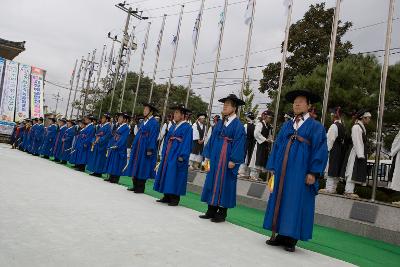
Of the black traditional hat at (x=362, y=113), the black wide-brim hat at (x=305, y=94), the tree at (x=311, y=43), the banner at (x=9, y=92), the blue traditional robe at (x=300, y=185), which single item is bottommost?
the blue traditional robe at (x=300, y=185)

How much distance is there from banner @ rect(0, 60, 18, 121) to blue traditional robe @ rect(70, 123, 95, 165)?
1410 centimetres

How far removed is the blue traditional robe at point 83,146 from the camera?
1112 centimetres

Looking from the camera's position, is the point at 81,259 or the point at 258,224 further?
the point at 258,224

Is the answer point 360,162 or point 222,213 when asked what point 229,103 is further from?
point 360,162

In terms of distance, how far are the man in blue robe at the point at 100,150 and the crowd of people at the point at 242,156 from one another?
27mm

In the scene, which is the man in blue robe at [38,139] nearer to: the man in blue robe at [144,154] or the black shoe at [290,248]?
the man in blue robe at [144,154]

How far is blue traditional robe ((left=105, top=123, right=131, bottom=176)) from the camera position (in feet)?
28.7

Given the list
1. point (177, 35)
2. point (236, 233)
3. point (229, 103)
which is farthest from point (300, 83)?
point (236, 233)

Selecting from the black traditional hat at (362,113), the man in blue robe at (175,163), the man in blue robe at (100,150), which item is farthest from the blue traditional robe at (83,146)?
the black traditional hat at (362,113)

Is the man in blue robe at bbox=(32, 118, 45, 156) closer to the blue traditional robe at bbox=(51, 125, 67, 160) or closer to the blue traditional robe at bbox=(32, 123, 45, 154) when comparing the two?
the blue traditional robe at bbox=(32, 123, 45, 154)

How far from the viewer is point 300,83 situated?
13.7m

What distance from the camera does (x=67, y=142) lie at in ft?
44.3

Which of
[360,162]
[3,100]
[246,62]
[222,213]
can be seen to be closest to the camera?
[222,213]

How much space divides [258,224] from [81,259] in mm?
3518
